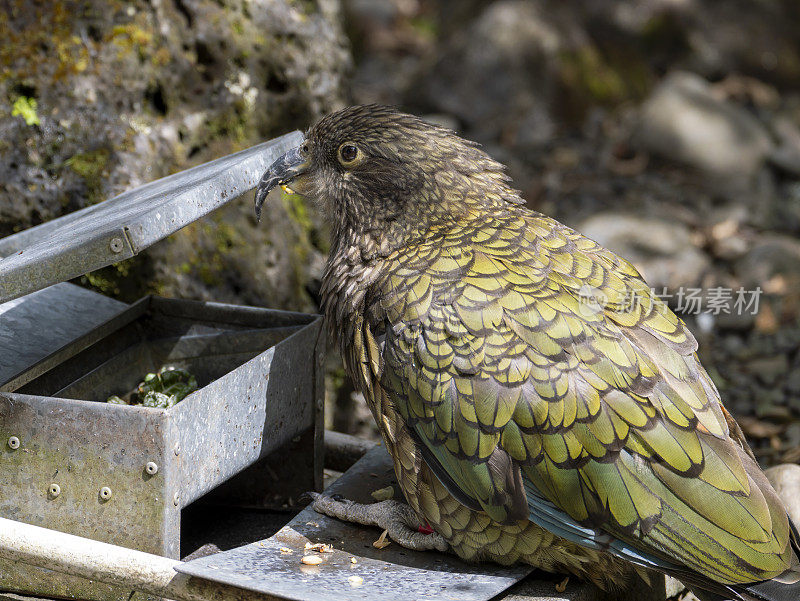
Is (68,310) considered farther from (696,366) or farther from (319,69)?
(696,366)

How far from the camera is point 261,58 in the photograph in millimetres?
5035

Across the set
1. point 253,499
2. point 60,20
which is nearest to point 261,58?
point 60,20

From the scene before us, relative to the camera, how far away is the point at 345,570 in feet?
9.93

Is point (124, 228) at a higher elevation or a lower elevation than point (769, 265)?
higher

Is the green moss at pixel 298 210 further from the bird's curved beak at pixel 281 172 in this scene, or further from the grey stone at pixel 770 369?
the grey stone at pixel 770 369

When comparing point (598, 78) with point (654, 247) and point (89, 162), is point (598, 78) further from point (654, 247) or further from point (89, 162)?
point (89, 162)

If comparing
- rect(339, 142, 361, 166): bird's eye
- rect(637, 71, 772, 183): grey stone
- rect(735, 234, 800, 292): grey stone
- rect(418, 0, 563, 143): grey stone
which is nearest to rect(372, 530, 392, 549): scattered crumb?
rect(339, 142, 361, 166): bird's eye

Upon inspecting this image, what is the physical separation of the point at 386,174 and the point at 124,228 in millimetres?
1075

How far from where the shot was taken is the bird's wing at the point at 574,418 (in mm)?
2814

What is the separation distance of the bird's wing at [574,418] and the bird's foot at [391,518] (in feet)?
1.04

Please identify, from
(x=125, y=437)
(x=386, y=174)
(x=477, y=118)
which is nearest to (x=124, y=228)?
(x=125, y=437)

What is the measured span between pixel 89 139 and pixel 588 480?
3.05 meters

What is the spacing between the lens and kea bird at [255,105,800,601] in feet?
9.28

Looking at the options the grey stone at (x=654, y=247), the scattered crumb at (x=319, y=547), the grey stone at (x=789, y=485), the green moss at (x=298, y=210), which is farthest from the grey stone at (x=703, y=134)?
the scattered crumb at (x=319, y=547)
